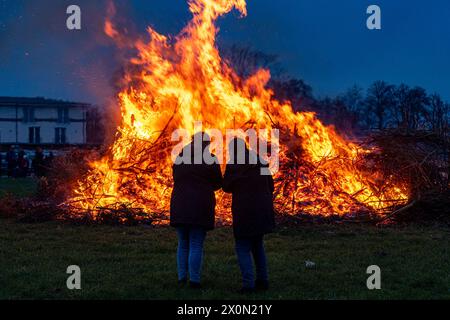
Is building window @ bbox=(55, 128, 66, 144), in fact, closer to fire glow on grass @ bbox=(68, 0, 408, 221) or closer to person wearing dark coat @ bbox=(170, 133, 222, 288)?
fire glow on grass @ bbox=(68, 0, 408, 221)

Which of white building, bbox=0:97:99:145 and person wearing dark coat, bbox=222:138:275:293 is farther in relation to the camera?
white building, bbox=0:97:99:145

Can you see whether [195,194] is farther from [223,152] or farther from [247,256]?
[223,152]

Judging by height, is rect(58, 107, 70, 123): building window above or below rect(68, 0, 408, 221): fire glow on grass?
above

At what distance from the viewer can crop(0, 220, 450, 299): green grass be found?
664 centimetres

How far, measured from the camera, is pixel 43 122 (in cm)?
6159

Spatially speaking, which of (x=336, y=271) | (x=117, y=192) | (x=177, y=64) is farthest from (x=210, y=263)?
(x=177, y=64)

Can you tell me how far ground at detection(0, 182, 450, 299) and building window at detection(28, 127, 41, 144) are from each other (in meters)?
51.2

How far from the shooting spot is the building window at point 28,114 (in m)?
60.8

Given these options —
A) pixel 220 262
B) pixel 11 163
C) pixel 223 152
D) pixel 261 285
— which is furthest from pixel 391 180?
pixel 11 163

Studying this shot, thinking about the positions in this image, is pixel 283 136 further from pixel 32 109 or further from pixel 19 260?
pixel 32 109

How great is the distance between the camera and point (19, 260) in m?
8.45

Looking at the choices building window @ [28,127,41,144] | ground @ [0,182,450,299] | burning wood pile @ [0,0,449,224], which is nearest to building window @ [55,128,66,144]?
building window @ [28,127,41,144]

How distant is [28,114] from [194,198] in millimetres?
57693

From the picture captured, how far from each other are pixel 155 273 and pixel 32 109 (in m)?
57.1
